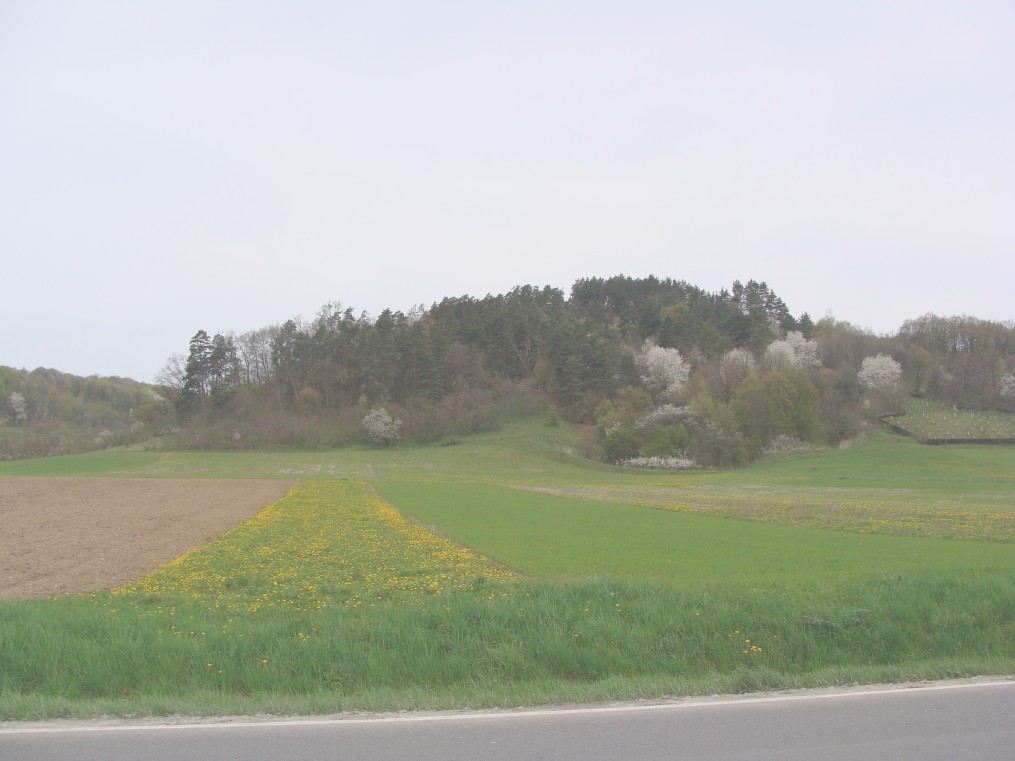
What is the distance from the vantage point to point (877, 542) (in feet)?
79.7

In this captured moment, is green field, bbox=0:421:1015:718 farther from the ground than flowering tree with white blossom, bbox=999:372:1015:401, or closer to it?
closer to it

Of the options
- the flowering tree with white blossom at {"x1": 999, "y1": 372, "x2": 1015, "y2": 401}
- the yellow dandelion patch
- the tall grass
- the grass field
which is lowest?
the grass field

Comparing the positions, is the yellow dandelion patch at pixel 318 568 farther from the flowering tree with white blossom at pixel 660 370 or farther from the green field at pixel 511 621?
the flowering tree with white blossom at pixel 660 370

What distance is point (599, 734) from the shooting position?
24.9 feet

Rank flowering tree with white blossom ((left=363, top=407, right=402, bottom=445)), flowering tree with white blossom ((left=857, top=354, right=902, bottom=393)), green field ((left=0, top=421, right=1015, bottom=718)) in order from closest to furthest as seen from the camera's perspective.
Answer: green field ((left=0, top=421, right=1015, bottom=718)) < flowering tree with white blossom ((left=363, top=407, right=402, bottom=445)) < flowering tree with white blossom ((left=857, top=354, right=902, bottom=393))

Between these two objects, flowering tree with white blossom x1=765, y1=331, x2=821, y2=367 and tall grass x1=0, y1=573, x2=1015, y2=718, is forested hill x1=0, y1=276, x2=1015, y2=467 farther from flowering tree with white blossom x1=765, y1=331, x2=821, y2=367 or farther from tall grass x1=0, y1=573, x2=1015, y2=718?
tall grass x1=0, y1=573, x2=1015, y2=718

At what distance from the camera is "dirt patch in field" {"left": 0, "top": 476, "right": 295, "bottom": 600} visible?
1917cm

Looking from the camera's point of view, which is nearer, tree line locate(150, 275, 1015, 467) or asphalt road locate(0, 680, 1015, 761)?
asphalt road locate(0, 680, 1015, 761)

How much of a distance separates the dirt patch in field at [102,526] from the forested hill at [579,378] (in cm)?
5404

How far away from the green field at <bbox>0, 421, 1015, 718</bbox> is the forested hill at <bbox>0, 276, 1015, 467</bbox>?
77.3 m

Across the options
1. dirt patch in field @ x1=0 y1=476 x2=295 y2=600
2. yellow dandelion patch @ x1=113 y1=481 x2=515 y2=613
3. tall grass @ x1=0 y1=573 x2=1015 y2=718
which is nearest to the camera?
tall grass @ x1=0 y1=573 x2=1015 y2=718

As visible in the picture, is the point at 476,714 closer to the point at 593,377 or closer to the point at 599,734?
the point at 599,734

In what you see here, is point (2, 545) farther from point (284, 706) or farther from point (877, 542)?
point (877, 542)

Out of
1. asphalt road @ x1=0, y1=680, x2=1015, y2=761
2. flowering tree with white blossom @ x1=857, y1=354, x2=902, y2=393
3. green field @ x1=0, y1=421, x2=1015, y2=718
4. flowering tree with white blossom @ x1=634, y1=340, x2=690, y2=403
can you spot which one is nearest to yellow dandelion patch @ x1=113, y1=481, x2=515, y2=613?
green field @ x1=0, y1=421, x2=1015, y2=718
